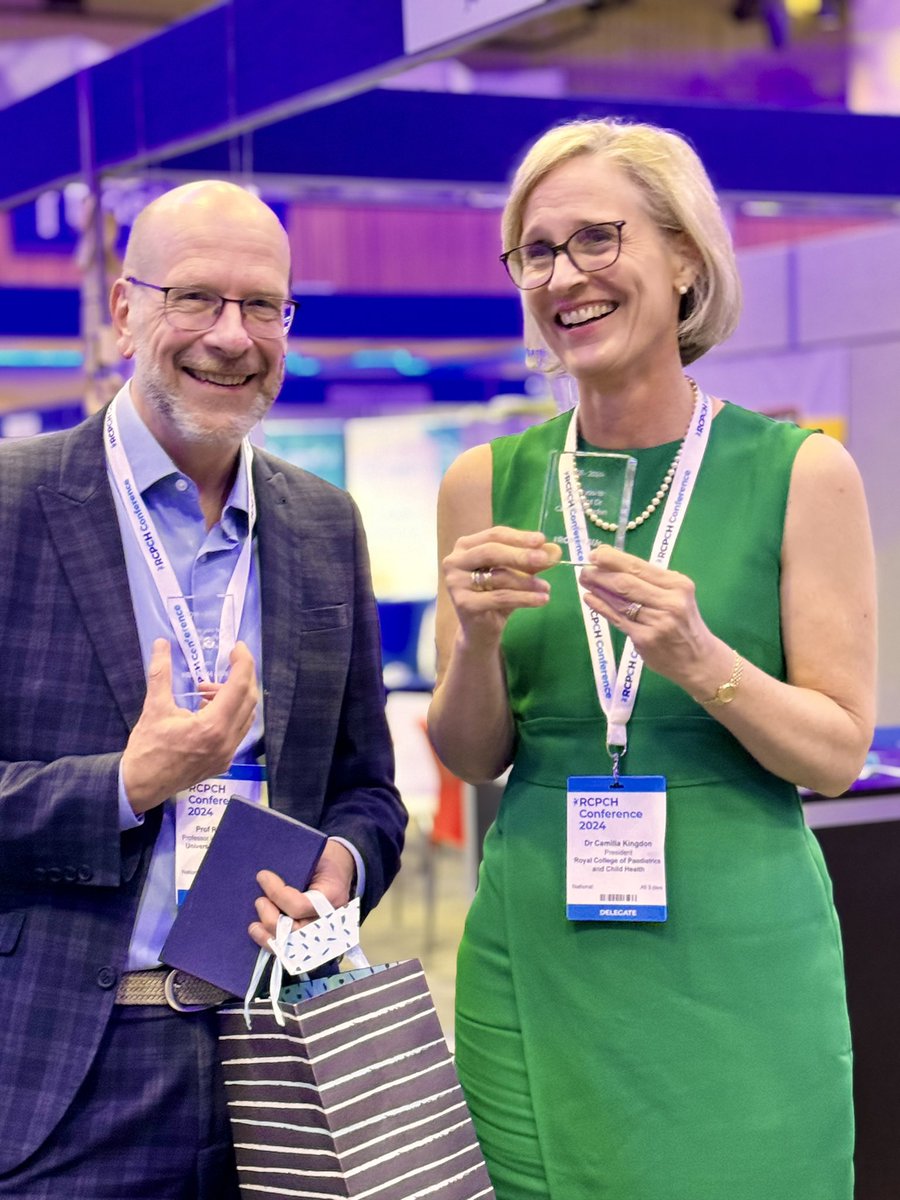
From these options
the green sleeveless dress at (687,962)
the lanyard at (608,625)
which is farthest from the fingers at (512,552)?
the green sleeveless dress at (687,962)

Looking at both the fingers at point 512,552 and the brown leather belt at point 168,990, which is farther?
the brown leather belt at point 168,990

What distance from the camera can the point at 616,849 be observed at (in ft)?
6.44

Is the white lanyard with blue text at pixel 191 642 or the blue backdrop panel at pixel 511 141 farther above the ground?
the blue backdrop panel at pixel 511 141

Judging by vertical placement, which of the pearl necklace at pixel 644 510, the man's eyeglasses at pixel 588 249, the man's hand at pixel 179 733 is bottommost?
the man's hand at pixel 179 733

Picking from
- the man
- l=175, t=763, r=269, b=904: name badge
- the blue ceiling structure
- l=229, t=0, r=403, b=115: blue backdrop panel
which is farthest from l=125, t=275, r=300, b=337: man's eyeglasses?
l=229, t=0, r=403, b=115: blue backdrop panel

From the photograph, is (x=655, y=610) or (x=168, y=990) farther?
(x=168, y=990)

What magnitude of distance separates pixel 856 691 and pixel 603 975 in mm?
468

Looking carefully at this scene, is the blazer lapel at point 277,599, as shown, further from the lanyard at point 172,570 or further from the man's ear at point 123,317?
the man's ear at point 123,317

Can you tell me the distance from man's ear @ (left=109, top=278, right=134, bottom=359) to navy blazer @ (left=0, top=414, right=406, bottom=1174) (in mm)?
102

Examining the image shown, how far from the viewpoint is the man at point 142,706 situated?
190cm

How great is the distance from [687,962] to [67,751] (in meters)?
0.80

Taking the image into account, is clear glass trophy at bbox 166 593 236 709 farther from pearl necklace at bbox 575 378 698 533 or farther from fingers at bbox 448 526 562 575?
pearl necklace at bbox 575 378 698 533

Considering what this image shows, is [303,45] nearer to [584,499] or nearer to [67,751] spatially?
A: [584,499]

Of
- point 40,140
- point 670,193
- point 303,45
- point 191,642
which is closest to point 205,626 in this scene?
point 191,642
